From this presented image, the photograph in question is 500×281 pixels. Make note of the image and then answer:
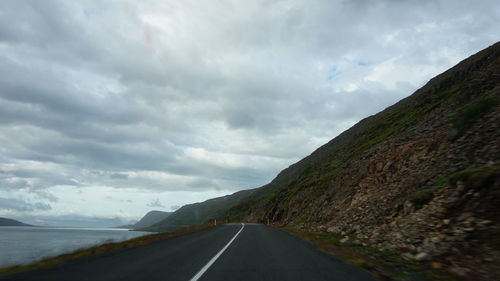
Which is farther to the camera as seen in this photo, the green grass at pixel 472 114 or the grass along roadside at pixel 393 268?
the green grass at pixel 472 114

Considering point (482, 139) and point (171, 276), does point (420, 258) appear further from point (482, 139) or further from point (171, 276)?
point (482, 139)

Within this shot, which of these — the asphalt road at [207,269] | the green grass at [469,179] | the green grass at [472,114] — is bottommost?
the asphalt road at [207,269]

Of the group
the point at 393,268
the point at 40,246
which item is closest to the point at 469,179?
the point at 393,268

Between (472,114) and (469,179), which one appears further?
(472,114)

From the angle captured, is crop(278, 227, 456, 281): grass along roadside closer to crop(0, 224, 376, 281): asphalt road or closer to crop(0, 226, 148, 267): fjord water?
crop(0, 224, 376, 281): asphalt road

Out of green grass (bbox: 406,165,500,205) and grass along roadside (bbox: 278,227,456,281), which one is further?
green grass (bbox: 406,165,500,205)

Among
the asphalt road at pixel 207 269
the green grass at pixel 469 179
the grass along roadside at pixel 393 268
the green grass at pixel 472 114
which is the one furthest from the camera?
the green grass at pixel 472 114

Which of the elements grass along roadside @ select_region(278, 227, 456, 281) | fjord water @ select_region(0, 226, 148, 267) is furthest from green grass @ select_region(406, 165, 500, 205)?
fjord water @ select_region(0, 226, 148, 267)

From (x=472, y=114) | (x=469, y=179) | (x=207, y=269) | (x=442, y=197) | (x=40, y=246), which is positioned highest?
(x=472, y=114)

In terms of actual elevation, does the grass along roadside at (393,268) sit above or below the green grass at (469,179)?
below

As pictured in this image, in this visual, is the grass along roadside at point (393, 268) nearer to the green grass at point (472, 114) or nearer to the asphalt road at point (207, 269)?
the asphalt road at point (207, 269)

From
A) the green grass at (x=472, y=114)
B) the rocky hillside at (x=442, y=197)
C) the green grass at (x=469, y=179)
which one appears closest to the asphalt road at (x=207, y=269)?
the rocky hillside at (x=442, y=197)

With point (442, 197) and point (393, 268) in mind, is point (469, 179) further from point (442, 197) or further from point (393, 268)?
point (393, 268)

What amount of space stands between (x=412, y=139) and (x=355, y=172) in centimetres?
835
